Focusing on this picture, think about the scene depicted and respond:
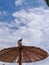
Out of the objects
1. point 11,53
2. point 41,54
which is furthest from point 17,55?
point 41,54

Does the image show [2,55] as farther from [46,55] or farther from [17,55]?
[46,55]

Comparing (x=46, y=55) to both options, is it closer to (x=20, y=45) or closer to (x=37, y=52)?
(x=37, y=52)

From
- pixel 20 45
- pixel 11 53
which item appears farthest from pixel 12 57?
pixel 20 45

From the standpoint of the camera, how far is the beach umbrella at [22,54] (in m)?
15.3

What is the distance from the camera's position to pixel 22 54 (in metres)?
15.6

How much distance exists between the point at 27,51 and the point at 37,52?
61 centimetres

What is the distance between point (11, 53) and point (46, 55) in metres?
2.06

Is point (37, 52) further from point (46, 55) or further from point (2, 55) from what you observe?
point (2, 55)

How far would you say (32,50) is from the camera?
15.8 metres

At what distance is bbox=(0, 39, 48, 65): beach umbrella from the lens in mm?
15305

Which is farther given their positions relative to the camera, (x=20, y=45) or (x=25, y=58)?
(x=25, y=58)

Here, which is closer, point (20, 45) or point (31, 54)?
point (20, 45)

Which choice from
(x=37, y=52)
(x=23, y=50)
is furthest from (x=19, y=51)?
(x=37, y=52)

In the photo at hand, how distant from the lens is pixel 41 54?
52.0 feet
